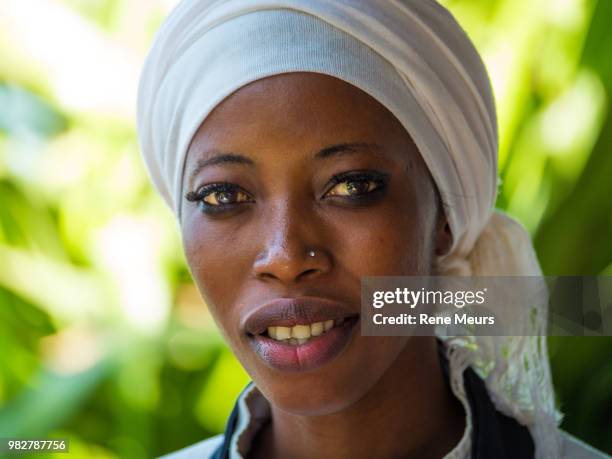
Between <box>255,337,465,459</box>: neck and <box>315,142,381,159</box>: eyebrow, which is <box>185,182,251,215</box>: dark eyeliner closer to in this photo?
<box>315,142,381,159</box>: eyebrow

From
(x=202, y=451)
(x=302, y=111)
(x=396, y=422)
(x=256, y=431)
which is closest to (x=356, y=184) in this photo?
(x=302, y=111)

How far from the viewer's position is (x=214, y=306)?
1.41m

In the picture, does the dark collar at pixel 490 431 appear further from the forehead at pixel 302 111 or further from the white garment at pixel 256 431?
the forehead at pixel 302 111

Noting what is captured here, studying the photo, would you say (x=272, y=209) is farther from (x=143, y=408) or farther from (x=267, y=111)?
(x=143, y=408)

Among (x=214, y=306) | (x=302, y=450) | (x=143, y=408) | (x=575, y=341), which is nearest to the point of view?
(x=214, y=306)

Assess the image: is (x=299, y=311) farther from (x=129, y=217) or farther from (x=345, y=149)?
(x=129, y=217)

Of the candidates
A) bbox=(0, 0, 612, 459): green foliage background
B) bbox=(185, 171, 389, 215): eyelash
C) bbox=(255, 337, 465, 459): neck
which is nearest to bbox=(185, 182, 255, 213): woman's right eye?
bbox=(185, 171, 389, 215): eyelash

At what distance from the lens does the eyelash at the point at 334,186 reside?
4.33 ft

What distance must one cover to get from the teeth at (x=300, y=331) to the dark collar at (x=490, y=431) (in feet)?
1.05

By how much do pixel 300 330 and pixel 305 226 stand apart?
0.15 m

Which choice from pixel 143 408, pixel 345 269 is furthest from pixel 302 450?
pixel 143 408

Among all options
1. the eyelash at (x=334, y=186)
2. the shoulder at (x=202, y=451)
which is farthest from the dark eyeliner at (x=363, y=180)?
the shoulder at (x=202, y=451)

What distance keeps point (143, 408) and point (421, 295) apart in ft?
4.16

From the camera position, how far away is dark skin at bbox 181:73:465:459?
130cm
